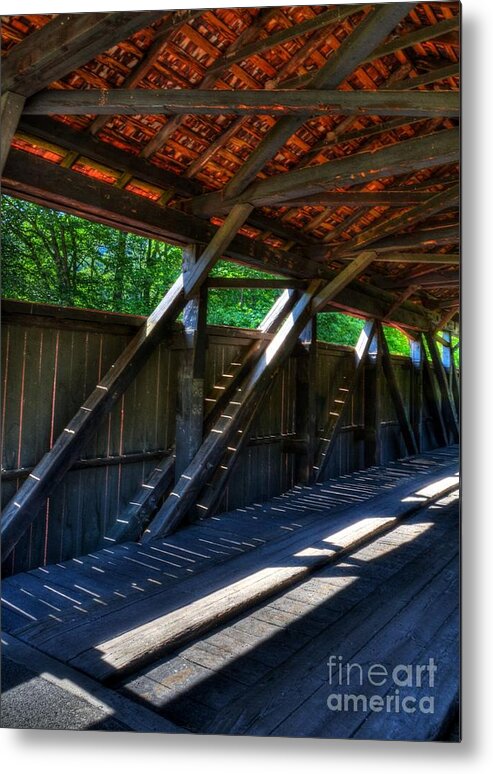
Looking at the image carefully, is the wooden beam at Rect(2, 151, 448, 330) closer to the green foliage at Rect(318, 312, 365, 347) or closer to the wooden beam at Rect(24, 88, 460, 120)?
the wooden beam at Rect(24, 88, 460, 120)

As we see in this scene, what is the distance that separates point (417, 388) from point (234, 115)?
179 inches

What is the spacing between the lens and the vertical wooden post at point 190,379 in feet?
12.7

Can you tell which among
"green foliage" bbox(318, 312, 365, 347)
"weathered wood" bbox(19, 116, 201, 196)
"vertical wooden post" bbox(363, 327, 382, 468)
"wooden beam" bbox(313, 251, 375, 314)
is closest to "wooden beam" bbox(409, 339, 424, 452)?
"vertical wooden post" bbox(363, 327, 382, 468)

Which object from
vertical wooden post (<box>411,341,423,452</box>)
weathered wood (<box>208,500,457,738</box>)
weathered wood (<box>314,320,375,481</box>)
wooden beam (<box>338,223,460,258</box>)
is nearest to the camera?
weathered wood (<box>208,500,457,738</box>)

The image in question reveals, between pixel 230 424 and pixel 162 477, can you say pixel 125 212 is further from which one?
pixel 162 477

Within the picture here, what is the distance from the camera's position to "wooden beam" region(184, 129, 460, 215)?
281cm

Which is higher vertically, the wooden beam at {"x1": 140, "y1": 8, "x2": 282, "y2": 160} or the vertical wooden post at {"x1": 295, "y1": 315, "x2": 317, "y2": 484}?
the wooden beam at {"x1": 140, "y1": 8, "x2": 282, "y2": 160}

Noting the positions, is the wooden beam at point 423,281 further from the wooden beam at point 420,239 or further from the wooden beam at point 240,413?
the wooden beam at point 240,413

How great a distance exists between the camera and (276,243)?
4.76m

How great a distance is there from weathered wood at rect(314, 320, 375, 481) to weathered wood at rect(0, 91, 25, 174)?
14.6 feet

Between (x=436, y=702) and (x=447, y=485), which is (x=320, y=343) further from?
(x=436, y=702)

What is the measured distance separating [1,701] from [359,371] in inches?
212

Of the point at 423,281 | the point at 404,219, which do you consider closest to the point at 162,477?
the point at 404,219

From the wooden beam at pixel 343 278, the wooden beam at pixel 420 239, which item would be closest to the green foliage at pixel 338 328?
the wooden beam at pixel 343 278
